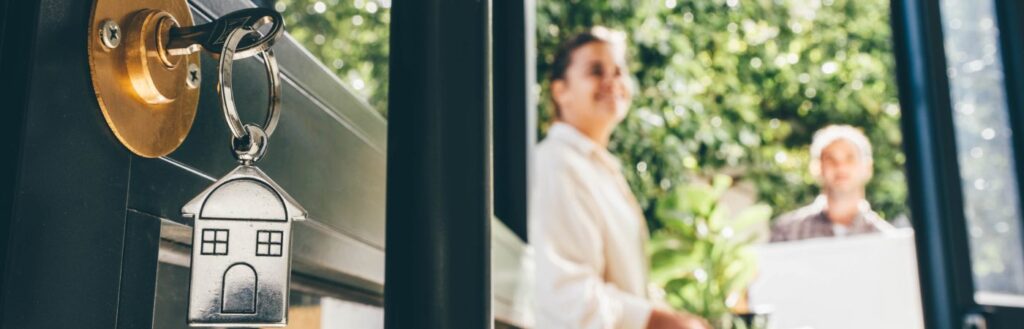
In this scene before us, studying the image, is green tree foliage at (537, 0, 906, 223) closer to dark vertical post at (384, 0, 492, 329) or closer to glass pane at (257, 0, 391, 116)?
glass pane at (257, 0, 391, 116)

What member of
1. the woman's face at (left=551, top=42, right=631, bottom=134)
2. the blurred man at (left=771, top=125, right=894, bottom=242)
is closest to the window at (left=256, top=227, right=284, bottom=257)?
the woman's face at (left=551, top=42, right=631, bottom=134)

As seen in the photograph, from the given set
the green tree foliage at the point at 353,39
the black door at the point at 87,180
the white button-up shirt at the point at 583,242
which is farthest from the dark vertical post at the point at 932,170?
the black door at the point at 87,180

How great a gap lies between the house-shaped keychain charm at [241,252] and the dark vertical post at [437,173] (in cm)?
3

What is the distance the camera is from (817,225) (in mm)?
3271

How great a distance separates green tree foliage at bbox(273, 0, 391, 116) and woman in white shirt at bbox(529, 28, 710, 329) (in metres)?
1.14

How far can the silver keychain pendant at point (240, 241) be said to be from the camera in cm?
22

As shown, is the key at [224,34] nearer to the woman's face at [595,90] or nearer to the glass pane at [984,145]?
the woman's face at [595,90]

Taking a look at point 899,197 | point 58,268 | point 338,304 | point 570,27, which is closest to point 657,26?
point 570,27

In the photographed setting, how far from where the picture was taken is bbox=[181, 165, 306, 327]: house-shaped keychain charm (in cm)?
22

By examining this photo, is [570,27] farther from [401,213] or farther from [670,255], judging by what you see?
[401,213]

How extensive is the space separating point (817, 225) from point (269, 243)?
3.32 metres

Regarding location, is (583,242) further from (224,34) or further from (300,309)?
(224,34)

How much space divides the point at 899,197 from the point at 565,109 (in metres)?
2.87

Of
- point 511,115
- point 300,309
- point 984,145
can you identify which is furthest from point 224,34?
point 984,145
